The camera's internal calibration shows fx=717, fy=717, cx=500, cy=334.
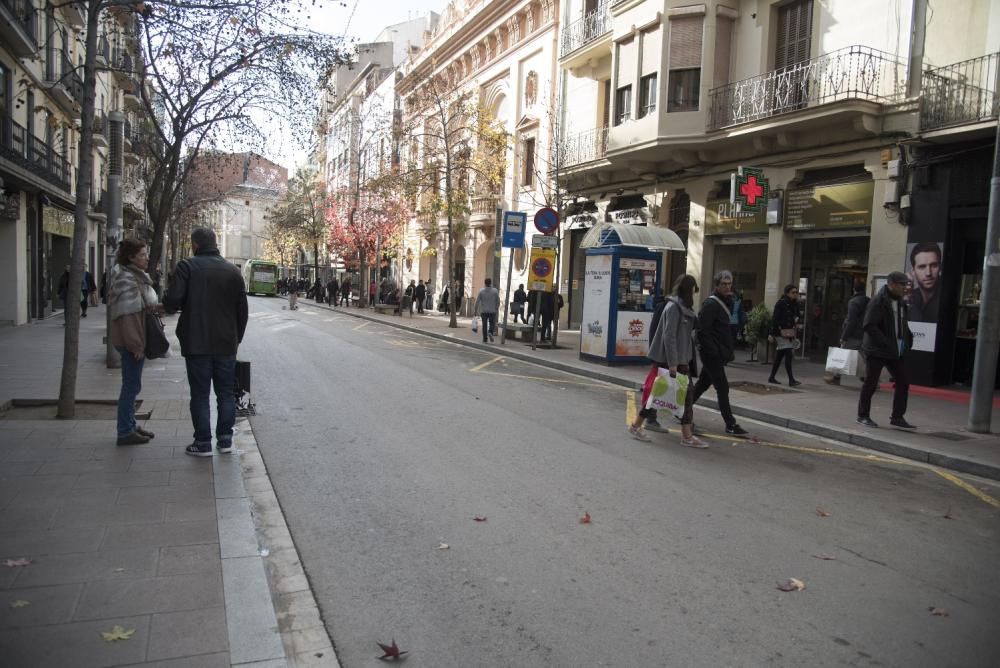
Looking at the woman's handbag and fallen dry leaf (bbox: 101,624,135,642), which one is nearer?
fallen dry leaf (bbox: 101,624,135,642)

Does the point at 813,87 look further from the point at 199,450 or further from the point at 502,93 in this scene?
the point at 502,93

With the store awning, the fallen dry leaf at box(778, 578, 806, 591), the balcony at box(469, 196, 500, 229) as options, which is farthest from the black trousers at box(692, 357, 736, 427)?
the balcony at box(469, 196, 500, 229)

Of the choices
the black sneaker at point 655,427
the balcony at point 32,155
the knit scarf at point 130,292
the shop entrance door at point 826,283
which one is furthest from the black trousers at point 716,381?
the balcony at point 32,155

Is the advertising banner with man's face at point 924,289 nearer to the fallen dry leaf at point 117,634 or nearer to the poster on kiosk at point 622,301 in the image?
the poster on kiosk at point 622,301

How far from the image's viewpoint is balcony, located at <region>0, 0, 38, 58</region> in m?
15.7

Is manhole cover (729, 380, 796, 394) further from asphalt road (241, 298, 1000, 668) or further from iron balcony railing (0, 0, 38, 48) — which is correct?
iron balcony railing (0, 0, 38, 48)

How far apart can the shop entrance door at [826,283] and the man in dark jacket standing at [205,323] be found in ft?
43.6

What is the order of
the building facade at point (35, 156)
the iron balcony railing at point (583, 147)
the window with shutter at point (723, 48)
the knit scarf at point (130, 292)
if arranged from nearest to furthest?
1. the knit scarf at point (130, 292)
2. the building facade at point (35, 156)
3. the window with shutter at point (723, 48)
4. the iron balcony railing at point (583, 147)

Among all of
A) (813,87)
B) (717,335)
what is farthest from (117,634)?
(813,87)

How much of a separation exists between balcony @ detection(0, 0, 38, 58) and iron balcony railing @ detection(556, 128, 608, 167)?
14622 mm

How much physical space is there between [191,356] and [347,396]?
4019 millimetres

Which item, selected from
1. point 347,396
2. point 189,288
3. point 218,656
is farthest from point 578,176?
point 218,656

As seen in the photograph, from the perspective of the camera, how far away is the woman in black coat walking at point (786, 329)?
41.2 ft

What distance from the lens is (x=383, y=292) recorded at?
40156mm
